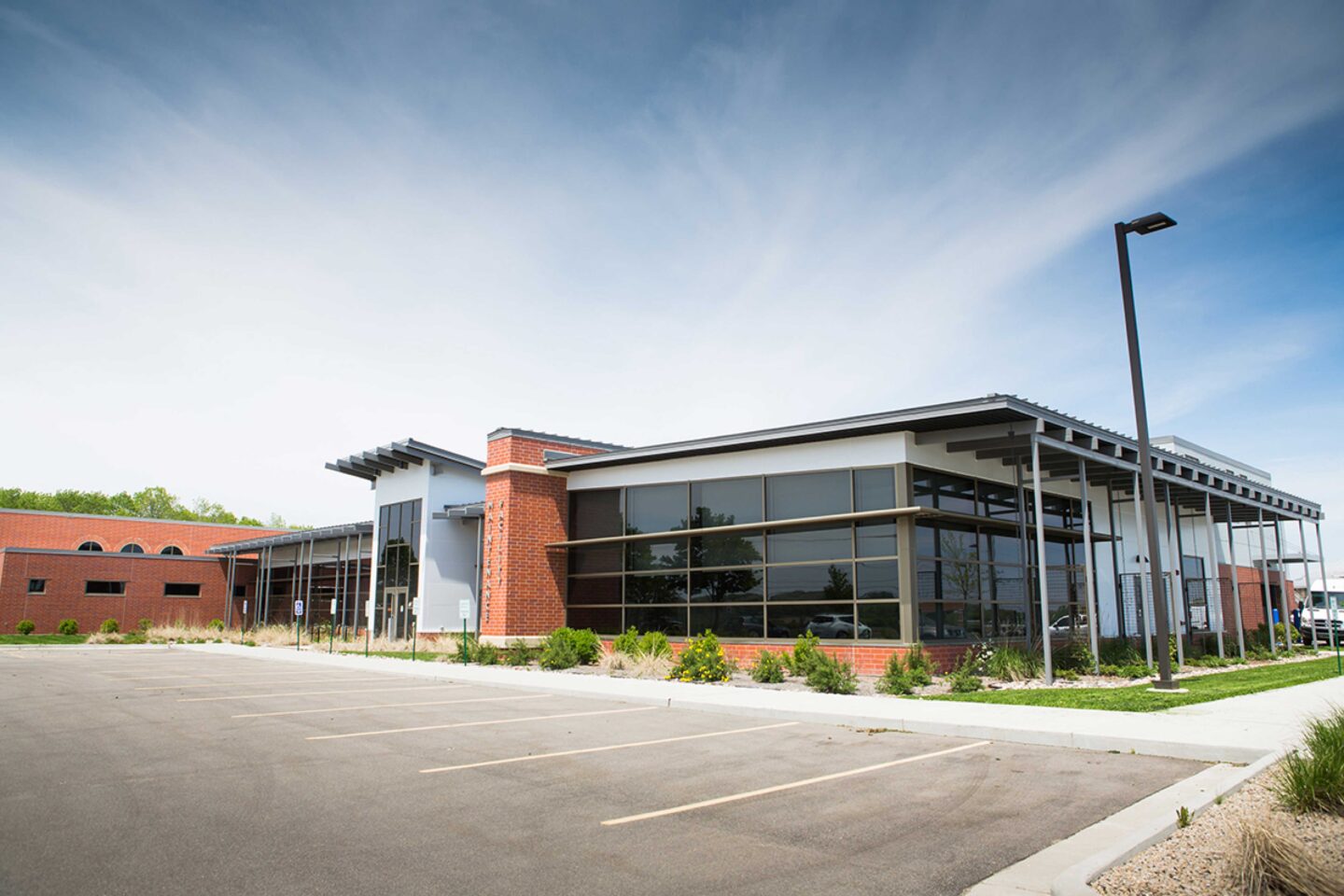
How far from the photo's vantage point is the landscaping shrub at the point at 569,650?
2250 cm

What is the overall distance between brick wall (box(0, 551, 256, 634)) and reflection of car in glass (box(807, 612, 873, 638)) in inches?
1558

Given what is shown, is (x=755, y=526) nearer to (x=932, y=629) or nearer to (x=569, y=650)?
(x=932, y=629)

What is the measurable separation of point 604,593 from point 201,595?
34855 mm

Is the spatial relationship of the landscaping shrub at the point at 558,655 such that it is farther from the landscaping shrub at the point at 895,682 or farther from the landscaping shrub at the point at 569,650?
the landscaping shrub at the point at 895,682

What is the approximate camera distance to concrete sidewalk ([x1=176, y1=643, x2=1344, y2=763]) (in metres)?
10.2

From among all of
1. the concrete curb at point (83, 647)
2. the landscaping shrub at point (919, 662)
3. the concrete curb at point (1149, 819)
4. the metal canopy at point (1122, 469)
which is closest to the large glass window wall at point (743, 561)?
the landscaping shrub at point (919, 662)

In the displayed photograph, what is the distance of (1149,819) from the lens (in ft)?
23.0

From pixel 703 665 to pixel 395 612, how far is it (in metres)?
19.1

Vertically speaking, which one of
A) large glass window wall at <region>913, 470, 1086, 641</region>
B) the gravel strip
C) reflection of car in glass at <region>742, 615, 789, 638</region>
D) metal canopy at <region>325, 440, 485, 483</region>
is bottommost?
the gravel strip

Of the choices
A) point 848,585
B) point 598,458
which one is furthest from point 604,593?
point 848,585

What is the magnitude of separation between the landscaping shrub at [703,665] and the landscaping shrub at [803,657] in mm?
1373

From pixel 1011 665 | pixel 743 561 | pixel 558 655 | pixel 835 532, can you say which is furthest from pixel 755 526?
pixel 1011 665

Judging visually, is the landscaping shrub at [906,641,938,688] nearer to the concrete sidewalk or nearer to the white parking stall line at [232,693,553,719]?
the concrete sidewalk

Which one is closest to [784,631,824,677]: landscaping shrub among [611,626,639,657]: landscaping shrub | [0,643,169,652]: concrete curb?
[611,626,639,657]: landscaping shrub
